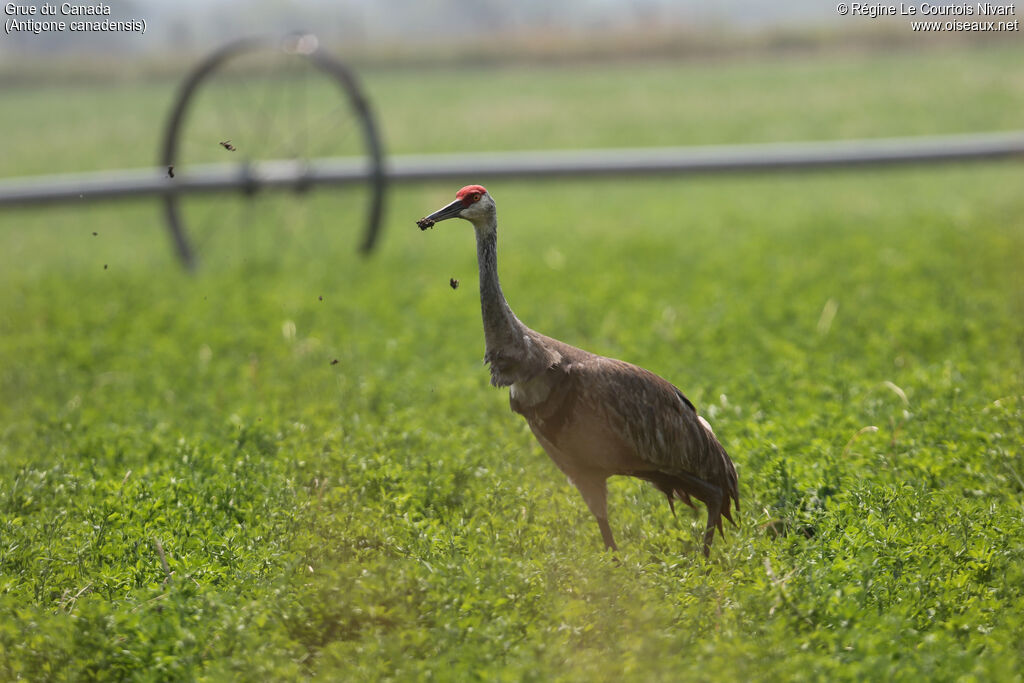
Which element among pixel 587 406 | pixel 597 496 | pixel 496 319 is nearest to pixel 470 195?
pixel 496 319

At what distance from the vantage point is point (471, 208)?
14.1ft

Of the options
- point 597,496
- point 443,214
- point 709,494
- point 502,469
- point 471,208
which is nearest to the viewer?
point 443,214

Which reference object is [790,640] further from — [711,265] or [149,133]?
[149,133]

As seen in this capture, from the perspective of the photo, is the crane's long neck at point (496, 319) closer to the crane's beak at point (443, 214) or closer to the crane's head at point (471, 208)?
the crane's head at point (471, 208)

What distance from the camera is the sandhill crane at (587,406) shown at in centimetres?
431

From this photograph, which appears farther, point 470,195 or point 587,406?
point 587,406

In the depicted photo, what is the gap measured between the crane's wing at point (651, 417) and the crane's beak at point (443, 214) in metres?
0.79

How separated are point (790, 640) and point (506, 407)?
314 cm

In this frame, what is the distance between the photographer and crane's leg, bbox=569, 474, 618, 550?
4523 mm

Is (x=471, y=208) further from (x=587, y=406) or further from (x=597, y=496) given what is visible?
(x=597, y=496)

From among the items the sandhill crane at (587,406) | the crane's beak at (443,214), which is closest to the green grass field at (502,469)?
the sandhill crane at (587,406)

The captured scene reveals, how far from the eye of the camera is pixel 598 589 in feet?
13.8

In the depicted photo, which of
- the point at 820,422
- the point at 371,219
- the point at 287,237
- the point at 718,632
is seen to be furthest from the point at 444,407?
the point at 287,237

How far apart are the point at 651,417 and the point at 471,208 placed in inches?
44.9
